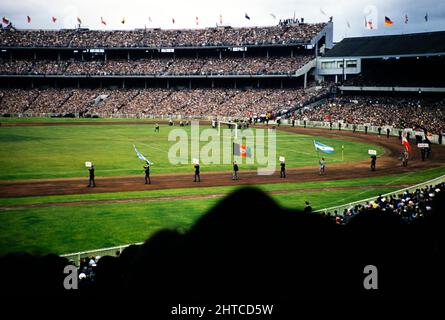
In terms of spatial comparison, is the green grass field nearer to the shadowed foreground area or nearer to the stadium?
the stadium

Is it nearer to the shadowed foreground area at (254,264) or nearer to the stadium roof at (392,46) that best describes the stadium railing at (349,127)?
the stadium roof at (392,46)

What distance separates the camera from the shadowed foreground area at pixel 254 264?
185cm

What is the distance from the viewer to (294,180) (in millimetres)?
31906

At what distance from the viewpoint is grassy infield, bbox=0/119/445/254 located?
18719mm

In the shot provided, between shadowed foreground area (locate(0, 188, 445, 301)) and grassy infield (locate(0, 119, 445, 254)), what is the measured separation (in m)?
0.25

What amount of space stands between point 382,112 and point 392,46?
64.4 feet

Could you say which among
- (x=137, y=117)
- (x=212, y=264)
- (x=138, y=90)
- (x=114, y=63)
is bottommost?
(x=212, y=264)

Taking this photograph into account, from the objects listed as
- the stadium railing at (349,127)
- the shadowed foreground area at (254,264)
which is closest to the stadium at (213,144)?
the shadowed foreground area at (254,264)

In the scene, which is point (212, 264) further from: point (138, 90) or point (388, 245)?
point (138, 90)

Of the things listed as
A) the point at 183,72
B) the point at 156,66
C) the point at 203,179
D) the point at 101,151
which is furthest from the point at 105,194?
the point at 156,66

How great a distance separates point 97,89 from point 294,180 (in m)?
81.6

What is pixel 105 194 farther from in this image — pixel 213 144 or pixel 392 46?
pixel 392 46

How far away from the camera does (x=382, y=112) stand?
231ft
